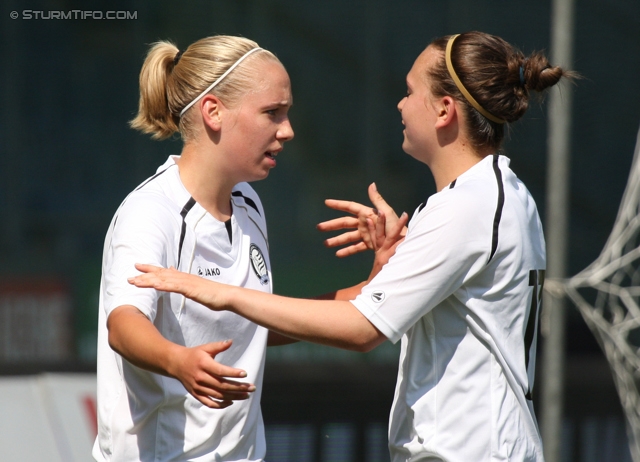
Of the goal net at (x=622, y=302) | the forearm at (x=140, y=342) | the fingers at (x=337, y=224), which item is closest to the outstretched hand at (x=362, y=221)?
the fingers at (x=337, y=224)

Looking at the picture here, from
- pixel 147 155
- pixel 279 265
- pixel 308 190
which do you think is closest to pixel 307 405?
pixel 279 265

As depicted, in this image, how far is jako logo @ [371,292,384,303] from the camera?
1.59 metres

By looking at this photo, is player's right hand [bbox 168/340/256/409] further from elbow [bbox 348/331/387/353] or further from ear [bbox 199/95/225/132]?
ear [bbox 199/95/225/132]

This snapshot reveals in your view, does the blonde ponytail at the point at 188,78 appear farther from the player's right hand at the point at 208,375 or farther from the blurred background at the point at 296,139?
the blurred background at the point at 296,139

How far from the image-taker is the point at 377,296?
5.22 feet

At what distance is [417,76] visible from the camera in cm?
179

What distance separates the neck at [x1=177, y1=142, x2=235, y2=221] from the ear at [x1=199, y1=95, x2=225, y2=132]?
0.20ft

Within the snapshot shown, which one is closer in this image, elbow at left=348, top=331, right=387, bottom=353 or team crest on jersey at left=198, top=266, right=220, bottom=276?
elbow at left=348, top=331, right=387, bottom=353

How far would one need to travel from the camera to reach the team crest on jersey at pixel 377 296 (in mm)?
1586

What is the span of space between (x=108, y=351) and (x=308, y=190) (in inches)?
112

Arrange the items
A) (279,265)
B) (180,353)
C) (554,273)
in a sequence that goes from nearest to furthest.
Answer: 1. (180,353)
2. (554,273)
3. (279,265)

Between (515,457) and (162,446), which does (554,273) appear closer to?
(515,457)

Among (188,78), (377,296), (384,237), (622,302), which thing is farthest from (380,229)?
(622,302)

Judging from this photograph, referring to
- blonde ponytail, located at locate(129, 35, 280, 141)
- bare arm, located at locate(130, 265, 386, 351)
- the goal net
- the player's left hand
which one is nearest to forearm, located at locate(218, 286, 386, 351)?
bare arm, located at locate(130, 265, 386, 351)
